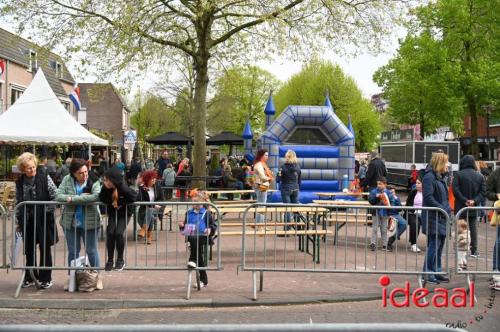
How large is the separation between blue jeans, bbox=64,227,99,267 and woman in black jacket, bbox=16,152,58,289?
257mm

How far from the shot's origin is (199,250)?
7652 mm

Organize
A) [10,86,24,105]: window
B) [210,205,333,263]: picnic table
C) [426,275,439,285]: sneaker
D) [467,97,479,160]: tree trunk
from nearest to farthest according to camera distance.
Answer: [426,275,439,285]: sneaker, [210,205,333,263]: picnic table, [10,86,24,105]: window, [467,97,479,160]: tree trunk

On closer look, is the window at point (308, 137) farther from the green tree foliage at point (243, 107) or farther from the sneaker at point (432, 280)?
the green tree foliage at point (243, 107)

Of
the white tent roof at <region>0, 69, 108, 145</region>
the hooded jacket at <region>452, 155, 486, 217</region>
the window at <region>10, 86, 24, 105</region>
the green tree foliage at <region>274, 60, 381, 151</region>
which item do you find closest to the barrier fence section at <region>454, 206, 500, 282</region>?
the hooded jacket at <region>452, 155, 486, 217</region>

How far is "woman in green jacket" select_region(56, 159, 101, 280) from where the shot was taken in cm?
754

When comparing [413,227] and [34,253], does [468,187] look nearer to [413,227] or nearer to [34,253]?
[413,227]

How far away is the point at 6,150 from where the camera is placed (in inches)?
923

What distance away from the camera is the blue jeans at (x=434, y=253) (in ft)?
25.7

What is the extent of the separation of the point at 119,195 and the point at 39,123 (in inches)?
505

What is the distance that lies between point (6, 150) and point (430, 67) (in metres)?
22.4

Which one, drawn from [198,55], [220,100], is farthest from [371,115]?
[198,55]

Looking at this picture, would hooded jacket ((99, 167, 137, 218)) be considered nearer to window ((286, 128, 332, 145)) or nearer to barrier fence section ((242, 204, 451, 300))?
barrier fence section ((242, 204, 451, 300))
